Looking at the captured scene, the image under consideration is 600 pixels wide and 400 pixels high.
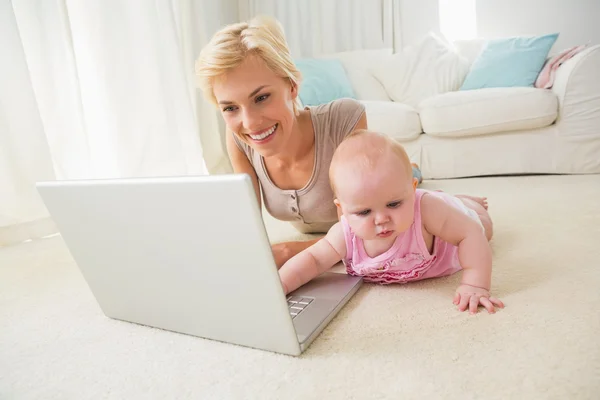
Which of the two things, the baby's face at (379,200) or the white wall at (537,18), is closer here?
the baby's face at (379,200)

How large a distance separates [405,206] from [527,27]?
2.85 metres

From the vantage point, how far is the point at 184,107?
2426 mm

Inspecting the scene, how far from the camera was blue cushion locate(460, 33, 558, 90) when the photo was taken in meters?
2.29

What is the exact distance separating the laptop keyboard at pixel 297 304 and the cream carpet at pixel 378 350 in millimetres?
70

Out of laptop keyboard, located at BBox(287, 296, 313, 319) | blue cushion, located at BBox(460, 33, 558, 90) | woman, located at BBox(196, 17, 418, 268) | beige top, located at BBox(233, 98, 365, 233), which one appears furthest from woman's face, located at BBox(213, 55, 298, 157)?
blue cushion, located at BBox(460, 33, 558, 90)

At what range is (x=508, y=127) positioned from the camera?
2074 millimetres

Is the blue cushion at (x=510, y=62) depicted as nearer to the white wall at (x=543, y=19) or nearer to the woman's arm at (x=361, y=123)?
the white wall at (x=543, y=19)

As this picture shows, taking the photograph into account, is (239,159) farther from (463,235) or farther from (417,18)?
(417,18)

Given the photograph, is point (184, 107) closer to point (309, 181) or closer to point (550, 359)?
point (309, 181)

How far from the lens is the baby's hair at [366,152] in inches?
31.7

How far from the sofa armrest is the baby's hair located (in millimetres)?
1559

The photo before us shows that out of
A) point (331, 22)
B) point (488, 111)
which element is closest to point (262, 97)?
point (488, 111)

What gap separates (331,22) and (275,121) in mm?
2689

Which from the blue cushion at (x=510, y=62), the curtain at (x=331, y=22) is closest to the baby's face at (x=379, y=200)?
the blue cushion at (x=510, y=62)
